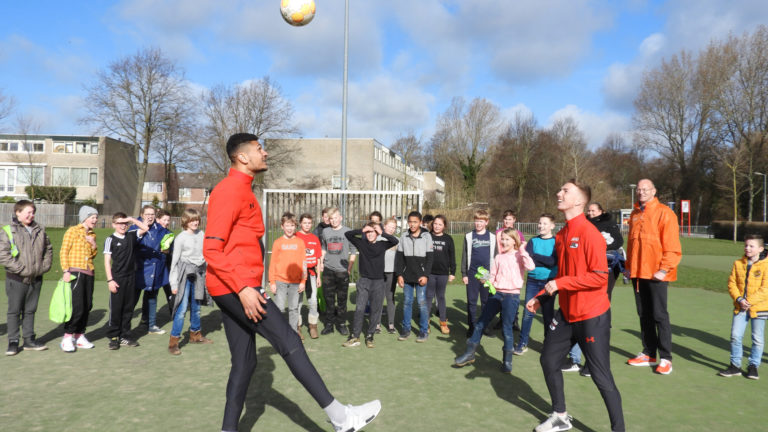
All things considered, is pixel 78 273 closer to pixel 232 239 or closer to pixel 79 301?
pixel 79 301

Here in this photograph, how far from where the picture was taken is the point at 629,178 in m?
66.6

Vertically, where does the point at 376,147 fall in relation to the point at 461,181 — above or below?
above

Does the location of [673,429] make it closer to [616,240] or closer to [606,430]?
[606,430]

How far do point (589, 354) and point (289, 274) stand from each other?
14.8 ft

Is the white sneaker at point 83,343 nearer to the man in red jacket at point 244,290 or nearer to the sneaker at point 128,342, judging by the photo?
the sneaker at point 128,342

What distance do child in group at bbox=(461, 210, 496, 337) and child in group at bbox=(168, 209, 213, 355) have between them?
12.6 ft

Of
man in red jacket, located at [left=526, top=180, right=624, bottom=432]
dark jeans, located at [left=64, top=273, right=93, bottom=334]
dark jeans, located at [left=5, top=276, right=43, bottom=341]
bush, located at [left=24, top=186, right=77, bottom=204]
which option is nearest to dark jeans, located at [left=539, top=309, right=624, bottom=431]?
man in red jacket, located at [left=526, top=180, right=624, bottom=432]

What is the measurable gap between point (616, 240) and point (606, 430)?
3.03 m

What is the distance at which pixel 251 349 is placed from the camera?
11.4ft

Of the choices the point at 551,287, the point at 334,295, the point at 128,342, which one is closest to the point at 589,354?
the point at 551,287

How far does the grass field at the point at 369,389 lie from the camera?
4211 mm

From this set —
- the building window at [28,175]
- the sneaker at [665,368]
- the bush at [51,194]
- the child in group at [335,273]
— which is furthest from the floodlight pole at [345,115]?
the building window at [28,175]

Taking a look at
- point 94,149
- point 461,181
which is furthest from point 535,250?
point 94,149

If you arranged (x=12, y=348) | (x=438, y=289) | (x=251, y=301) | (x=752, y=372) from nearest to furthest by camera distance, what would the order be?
(x=251, y=301)
(x=752, y=372)
(x=12, y=348)
(x=438, y=289)
